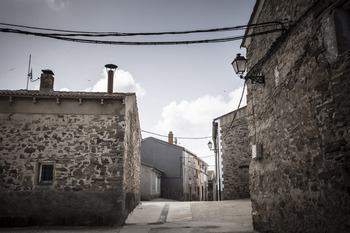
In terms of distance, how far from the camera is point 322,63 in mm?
4570

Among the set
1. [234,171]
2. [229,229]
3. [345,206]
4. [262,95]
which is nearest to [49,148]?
[229,229]

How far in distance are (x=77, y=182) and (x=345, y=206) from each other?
8898 mm

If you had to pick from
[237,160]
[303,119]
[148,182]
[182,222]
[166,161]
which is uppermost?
[166,161]

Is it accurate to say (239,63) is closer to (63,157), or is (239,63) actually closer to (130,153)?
(130,153)

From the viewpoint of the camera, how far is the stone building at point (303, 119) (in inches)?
163

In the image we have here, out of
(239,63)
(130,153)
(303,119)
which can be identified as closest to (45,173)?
(130,153)

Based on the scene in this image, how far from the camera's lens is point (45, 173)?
34.3ft

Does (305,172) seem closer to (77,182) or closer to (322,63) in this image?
(322,63)

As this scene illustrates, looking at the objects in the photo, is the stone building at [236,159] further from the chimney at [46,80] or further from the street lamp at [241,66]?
the chimney at [46,80]

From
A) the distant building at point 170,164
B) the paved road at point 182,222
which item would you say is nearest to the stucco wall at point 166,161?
the distant building at point 170,164

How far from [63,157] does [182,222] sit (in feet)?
17.0

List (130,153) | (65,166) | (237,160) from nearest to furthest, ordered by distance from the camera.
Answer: (65,166)
(130,153)
(237,160)

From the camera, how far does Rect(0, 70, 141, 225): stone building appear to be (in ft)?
32.7

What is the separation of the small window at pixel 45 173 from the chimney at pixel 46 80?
165 inches
